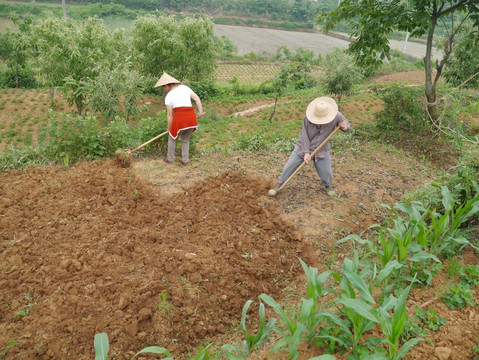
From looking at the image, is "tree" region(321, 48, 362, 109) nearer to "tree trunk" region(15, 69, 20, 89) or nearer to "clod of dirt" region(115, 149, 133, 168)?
"clod of dirt" region(115, 149, 133, 168)

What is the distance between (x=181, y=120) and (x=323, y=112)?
7.67ft

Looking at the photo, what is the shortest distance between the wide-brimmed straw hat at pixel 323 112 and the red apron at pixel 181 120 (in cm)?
204

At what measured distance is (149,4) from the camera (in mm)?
46594

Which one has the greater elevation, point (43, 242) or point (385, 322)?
point (385, 322)

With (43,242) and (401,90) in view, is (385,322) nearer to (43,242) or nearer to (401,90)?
(43,242)

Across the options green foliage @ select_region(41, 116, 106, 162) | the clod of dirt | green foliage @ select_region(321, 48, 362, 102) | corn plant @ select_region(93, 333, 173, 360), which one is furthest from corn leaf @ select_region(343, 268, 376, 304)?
green foliage @ select_region(321, 48, 362, 102)

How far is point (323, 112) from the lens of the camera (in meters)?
4.29

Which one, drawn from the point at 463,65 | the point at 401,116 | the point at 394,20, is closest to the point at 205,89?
the point at 463,65

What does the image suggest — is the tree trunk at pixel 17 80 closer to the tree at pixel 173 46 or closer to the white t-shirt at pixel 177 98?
the tree at pixel 173 46

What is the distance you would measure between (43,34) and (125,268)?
11.4 m

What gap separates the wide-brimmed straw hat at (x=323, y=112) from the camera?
14.0 feet

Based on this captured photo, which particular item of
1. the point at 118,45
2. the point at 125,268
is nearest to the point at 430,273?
the point at 125,268

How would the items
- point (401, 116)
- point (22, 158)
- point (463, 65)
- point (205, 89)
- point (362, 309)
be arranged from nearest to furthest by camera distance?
point (362, 309), point (22, 158), point (401, 116), point (463, 65), point (205, 89)

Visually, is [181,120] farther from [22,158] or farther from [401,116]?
[401,116]
